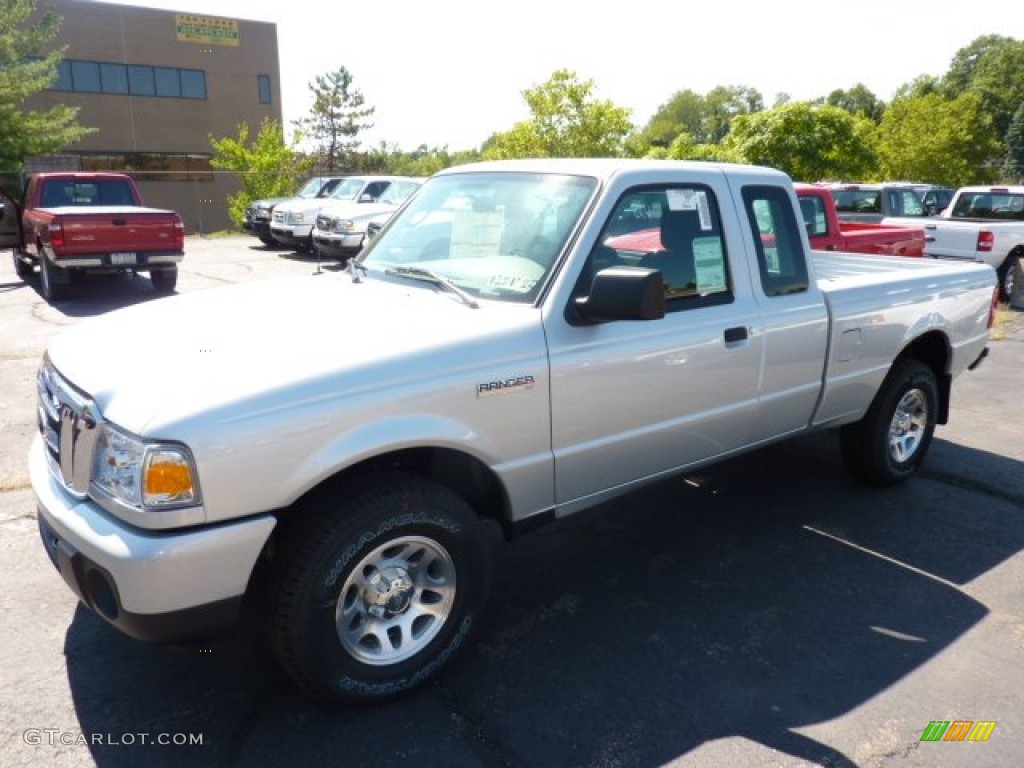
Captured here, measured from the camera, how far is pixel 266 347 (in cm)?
288

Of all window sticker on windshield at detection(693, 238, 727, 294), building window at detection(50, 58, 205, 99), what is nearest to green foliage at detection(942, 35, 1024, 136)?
building window at detection(50, 58, 205, 99)

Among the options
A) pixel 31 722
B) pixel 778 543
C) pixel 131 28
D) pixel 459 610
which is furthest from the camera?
pixel 131 28

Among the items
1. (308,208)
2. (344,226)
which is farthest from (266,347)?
(308,208)

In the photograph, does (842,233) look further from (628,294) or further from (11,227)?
(11,227)

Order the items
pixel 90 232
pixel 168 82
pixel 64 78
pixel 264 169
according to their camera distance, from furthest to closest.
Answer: pixel 168 82 < pixel 64 78 < pixel 264 169 < pixel 90 232

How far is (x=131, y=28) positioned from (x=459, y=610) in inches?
1626

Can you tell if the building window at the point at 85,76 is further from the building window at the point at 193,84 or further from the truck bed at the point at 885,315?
the truck bed at the point at 885,315

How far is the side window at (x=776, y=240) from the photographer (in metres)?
4.11

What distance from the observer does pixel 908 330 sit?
491 centimetres

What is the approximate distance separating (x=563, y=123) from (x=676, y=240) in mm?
22081

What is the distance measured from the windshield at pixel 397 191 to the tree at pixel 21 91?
53.4 ft

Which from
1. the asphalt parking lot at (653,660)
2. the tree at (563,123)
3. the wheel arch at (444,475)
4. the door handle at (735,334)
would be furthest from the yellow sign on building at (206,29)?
the wheel arch at (444,475)

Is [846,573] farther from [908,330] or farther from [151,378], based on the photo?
[151,378]

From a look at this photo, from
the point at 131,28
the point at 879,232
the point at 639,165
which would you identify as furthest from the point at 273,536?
the point at 131,28
